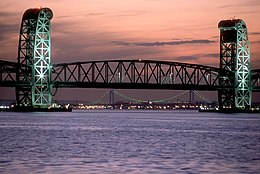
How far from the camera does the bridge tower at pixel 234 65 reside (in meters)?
182

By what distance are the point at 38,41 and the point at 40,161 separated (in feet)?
417

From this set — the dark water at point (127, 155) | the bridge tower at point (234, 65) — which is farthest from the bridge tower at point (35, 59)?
the dark water at point (127, 155)

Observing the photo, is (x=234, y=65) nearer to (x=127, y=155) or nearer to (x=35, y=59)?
(x=35, y=59)

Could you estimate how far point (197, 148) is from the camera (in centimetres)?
5103

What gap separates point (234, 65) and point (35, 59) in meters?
53.5

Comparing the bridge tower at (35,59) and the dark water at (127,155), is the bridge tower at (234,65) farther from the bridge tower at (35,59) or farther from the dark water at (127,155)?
the dark water at (127,155)

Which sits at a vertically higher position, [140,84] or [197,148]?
[140,84]

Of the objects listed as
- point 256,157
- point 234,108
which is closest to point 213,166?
point 256,157

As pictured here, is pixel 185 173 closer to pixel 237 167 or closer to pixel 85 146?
pixel 237 167

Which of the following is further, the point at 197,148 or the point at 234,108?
the point at 234,108

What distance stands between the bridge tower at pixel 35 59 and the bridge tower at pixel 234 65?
157 ft

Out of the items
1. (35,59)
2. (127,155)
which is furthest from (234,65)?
(127,155)

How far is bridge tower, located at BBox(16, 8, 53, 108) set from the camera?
16512 cm

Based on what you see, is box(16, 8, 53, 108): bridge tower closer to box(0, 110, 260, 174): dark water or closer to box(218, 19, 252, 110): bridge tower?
box(218, 19, 252, 110): bridge tower
